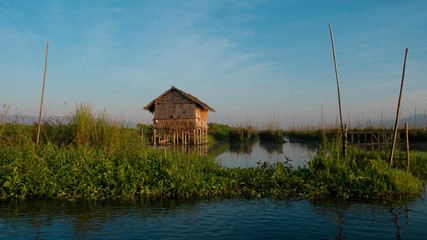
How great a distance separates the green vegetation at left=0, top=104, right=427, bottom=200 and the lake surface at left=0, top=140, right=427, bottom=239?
1.26ft

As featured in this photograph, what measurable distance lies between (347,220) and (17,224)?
580cm

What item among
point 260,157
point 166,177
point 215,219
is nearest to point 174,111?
point 260,157

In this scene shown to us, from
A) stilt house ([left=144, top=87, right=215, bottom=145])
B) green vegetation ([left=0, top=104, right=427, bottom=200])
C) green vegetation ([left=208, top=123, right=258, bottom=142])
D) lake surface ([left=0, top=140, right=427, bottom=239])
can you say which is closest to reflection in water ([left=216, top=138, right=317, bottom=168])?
green vegetation ([left=0, top=104, right=427, bottom=200])

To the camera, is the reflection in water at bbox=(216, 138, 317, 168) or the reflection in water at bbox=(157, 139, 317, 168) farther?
the reflection in water at bbox=(216, 138, 317, 168)

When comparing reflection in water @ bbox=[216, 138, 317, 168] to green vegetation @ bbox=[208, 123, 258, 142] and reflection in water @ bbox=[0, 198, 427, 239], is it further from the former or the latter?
green vegetation @ bbox=[208, 123, 258, 142]

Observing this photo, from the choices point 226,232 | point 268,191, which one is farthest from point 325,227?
point 268,191

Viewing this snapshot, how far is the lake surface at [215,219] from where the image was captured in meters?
4.97

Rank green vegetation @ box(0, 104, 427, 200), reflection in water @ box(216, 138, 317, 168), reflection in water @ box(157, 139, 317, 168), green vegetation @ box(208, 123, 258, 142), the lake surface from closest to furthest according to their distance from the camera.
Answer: the lake surface
green vegetation @ box(0, 104, 427, 200)
reflection in water @ box(157, 139, 317, 168)
reflection in water @ box(216, 138, 317, 168)
green vegetation @ box(208, 123, 258, 142)

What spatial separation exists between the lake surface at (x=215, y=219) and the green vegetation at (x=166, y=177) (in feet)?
1.26

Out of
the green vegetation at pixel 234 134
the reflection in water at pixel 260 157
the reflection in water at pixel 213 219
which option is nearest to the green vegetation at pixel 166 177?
the reflection in water at pixel 213 219

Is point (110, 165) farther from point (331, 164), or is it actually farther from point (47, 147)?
point (331, 164)

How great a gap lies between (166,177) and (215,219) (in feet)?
7.25

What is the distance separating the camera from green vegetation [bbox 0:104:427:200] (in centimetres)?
704

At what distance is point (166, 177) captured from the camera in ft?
24.5
